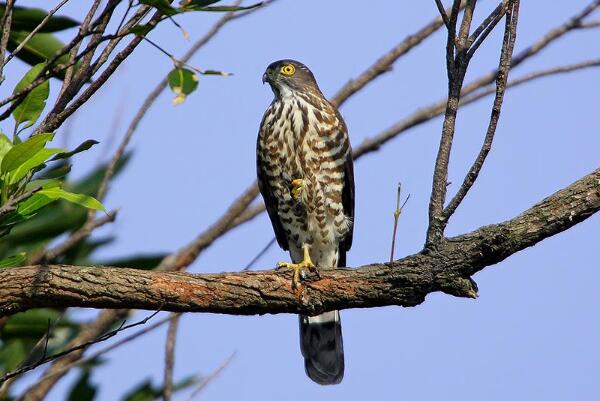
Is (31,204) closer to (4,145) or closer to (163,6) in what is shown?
(4,145)

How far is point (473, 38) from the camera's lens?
3533mm

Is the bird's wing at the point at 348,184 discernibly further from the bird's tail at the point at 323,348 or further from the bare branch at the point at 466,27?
the bare branch at the point at 466,27

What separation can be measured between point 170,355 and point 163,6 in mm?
2223

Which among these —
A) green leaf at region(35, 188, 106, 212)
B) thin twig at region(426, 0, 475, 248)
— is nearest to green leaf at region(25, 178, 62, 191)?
green leaf at region(35, 188, 106, 212)

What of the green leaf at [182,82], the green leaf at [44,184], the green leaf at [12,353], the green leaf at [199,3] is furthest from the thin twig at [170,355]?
the green leaf at [199,3]

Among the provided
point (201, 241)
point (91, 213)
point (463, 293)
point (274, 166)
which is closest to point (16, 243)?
point (91, 213)

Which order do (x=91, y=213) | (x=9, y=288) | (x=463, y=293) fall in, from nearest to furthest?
(x=9, y=288) → (x=463, y=293) → (x=91, y=213)

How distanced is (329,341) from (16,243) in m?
2.08

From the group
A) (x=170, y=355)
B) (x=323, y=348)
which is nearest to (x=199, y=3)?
(x=170, y=355)

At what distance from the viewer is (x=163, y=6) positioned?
2938 mm

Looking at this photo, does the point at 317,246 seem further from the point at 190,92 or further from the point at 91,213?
the point at 190,92

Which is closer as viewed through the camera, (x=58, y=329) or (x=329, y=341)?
(x=58, y=329)

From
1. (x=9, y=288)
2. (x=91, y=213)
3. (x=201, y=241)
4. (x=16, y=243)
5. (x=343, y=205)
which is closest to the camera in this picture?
(x=9, y=288)

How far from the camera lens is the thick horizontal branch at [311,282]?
3.48m
